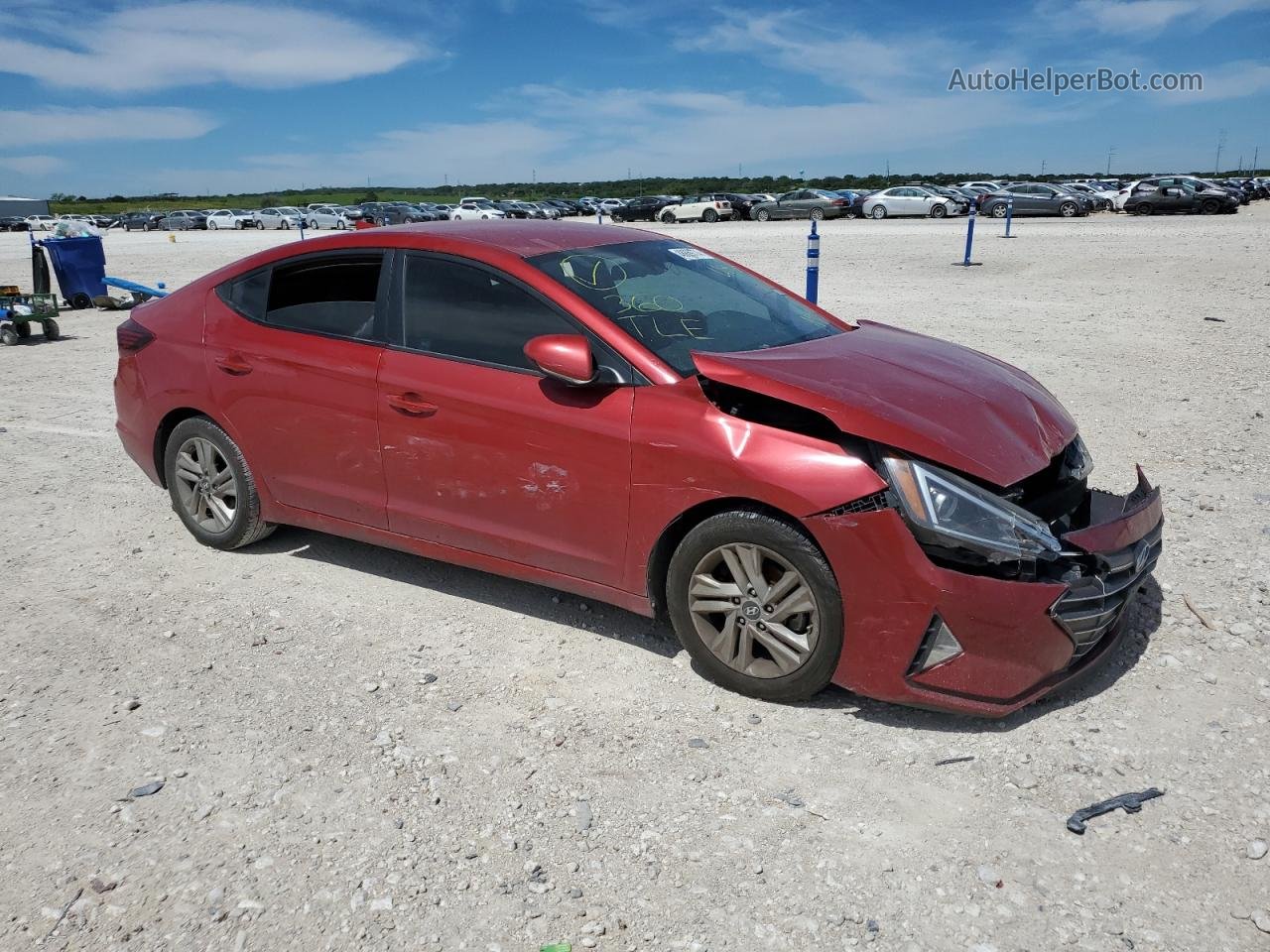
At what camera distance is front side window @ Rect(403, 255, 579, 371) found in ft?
13.1

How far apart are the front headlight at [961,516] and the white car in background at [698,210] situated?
46.5 meters

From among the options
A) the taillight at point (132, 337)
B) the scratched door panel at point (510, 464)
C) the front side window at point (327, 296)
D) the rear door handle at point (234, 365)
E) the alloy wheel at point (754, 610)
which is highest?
the front side window at point (327, 296)

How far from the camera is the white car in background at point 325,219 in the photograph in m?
59.4

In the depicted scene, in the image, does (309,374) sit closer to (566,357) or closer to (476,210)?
(566,357)

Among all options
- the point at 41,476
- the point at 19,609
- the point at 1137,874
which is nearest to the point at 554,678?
the point at 1137,874

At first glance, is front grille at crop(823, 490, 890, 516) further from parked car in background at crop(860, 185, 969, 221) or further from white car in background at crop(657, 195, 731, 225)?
white car in background at crop(657, 195, 731, 225)

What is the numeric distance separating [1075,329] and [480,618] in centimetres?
959

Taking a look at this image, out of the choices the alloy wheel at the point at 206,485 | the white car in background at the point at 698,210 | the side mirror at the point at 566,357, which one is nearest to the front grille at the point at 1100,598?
the side mirror at the point at 566,357

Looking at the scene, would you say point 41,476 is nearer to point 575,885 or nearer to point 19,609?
point 19,609

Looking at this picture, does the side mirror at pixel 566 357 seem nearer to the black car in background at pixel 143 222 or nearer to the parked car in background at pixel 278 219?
the parked car in background at pixel 278 219

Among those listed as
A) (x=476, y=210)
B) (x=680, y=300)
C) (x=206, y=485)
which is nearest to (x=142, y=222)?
(x=476, y=210)

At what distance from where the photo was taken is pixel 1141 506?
12.1 feet

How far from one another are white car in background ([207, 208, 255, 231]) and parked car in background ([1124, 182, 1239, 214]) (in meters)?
51.9

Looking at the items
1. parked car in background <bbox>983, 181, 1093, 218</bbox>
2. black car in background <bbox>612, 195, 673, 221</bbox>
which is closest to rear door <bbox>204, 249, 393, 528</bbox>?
parked car in background <bbox>983, 181, 1093, 218</bbox>
